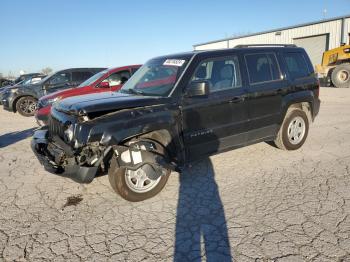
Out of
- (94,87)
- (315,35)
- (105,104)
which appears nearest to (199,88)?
(105,104)

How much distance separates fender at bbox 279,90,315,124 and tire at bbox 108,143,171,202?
2.62m

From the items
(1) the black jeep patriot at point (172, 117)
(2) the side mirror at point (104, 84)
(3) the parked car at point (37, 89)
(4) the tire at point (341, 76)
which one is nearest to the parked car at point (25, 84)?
(3) the parked car at point (37, 89)

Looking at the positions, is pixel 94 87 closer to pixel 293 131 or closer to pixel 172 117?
pixel 172 117

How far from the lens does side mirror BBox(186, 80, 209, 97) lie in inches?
→ 155

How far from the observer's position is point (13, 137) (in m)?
8.02

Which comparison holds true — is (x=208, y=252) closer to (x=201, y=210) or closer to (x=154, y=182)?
(x=201, y=210)

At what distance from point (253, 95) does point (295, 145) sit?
1683mm

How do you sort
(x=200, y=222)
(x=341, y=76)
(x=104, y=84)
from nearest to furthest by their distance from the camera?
(x=200, y=222) < (x=104, y=84) < (x=341, y=76)

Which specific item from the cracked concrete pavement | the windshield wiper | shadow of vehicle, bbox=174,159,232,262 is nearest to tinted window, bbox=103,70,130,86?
the cracked concrete pavement

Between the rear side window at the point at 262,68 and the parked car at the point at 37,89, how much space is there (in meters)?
8.41

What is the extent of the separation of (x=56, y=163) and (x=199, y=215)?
193cm

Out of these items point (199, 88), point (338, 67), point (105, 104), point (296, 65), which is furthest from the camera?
point (338, 67)

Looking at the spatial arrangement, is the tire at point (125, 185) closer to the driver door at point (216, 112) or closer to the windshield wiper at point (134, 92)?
the driver door at point (216, 112)

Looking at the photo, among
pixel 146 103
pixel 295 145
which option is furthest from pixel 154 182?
pixel 295 145
